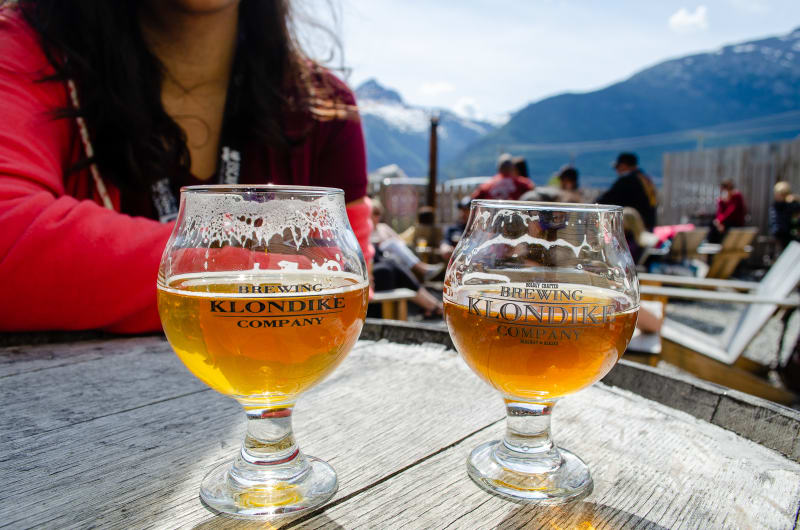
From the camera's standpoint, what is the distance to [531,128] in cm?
8125

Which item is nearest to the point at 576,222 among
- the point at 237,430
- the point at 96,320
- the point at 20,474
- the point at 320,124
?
the point at 237,430

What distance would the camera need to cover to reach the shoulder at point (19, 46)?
1.29 m

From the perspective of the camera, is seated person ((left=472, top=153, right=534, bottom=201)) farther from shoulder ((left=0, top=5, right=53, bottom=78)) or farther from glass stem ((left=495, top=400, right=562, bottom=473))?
glass stem ((left=495, top=400, right=562, bottom=473))

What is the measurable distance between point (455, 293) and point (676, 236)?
837 centimetres

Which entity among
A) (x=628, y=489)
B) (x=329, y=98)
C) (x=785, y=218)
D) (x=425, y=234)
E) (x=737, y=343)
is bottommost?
(x=737, y=343)

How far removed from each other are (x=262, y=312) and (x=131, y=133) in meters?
1.15

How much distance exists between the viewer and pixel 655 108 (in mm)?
78750

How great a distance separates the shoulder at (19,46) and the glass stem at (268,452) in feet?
3.97

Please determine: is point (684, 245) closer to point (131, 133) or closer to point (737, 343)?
point (737, 343)

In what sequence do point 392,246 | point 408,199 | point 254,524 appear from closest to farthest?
point 254,524, point 392,246, point 408,199

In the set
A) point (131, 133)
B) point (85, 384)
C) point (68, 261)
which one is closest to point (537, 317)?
point (85, 384)

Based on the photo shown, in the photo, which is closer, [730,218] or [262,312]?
[262,312]

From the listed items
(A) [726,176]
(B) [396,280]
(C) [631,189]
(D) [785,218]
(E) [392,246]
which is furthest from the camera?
(A) [726,176]

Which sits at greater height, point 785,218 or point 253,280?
point 253,280
